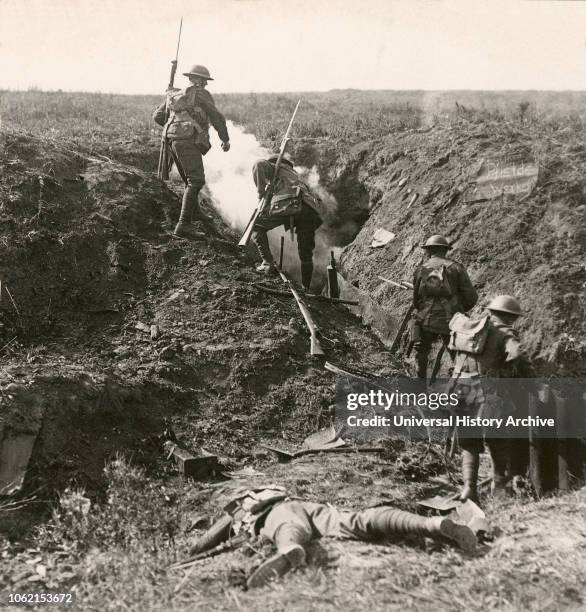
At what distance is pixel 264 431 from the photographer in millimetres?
6930

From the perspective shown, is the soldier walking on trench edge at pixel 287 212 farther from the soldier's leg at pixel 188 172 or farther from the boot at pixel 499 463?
the boot at pixel 499 463

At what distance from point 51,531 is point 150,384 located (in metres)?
2.18

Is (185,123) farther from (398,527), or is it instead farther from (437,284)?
(398,527)

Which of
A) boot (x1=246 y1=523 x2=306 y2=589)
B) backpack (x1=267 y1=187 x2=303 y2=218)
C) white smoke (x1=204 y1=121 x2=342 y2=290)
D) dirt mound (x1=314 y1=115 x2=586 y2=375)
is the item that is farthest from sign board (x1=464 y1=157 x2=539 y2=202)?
boot (x1=246 y1=523 x2=306 y2=589)

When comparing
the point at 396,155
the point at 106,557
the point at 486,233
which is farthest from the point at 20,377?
the point at 396,155

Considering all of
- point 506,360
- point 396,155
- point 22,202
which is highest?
point 396,155

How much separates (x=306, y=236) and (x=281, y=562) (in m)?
6.42

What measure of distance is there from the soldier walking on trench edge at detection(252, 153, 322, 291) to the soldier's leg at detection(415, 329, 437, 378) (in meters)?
2.50

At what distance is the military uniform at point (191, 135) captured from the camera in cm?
938

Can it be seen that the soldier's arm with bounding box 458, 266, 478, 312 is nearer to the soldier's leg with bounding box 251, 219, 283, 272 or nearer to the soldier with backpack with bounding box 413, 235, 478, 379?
the soldier with backpack with bounding box 413, 235, 478, 379

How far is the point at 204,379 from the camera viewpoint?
7398mm

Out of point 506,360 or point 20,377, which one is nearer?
point 506,360

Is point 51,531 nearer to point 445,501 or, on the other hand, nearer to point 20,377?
point 20,377

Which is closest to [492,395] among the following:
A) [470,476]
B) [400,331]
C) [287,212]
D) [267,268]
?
[470,476]
